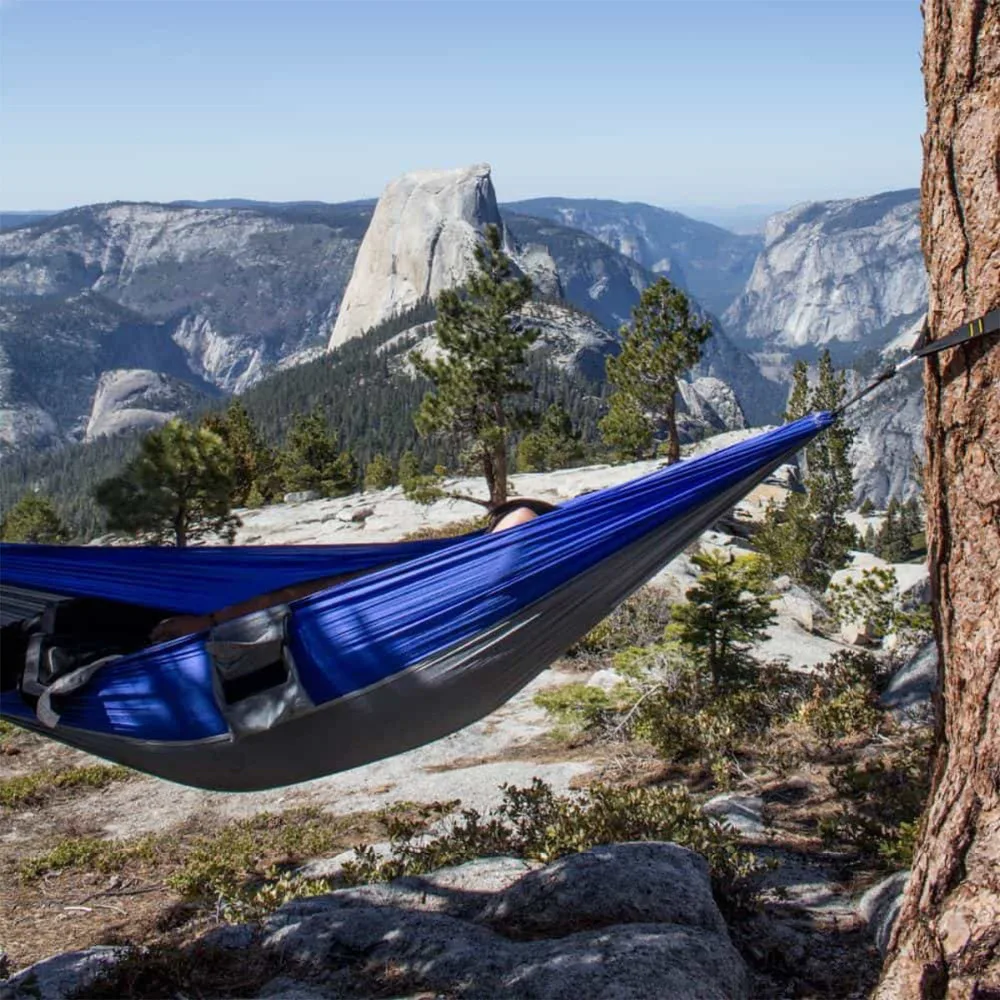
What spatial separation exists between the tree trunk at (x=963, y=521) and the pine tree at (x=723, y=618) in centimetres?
451

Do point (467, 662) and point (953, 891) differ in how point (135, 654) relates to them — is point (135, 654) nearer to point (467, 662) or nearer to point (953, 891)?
point (467, 662)

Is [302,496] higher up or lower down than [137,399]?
lower down

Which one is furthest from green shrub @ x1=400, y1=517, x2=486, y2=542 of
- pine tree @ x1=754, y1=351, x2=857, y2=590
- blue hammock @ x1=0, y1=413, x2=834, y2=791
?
blue hammock @ x1=0, y1=413, x2=834, y2=791

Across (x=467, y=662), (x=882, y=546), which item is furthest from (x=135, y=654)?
(x=882, y=546)

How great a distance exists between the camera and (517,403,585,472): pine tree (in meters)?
42.4

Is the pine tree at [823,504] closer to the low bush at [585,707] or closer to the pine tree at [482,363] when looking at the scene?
the pine tree at [482,363]

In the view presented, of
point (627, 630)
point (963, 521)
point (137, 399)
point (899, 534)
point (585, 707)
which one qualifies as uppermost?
point (963, 521)

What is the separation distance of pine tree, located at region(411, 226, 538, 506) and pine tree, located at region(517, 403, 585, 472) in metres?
20.1

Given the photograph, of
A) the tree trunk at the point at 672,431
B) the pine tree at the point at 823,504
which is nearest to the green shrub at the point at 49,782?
the tree trunk at the point at 672,431

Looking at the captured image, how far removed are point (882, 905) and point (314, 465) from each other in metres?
37.0

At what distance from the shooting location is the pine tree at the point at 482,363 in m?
20.5

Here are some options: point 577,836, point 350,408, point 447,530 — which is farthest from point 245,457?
point 350,408

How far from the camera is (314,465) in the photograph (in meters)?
39.1

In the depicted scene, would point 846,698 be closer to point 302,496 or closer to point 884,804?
point 884,804
